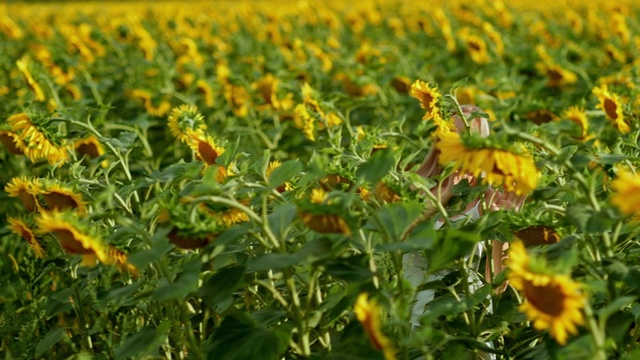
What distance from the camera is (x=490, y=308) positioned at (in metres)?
2.17

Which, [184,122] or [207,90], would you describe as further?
[207,90]

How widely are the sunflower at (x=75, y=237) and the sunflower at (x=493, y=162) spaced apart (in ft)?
1.99

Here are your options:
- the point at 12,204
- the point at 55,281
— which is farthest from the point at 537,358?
the point at 12,204

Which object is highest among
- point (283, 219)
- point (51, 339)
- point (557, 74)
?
point (283, 219)

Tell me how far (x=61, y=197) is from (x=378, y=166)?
737mm

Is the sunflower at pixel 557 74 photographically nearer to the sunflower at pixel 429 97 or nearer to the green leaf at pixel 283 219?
the sunflower at pixel 429 97

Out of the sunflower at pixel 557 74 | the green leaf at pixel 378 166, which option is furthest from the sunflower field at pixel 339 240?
the sunflower at pixel 557 74

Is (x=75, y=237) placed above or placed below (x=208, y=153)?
above

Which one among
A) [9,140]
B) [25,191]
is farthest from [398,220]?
[9,140]

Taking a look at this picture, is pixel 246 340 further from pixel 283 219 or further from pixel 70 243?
pixel 70 243

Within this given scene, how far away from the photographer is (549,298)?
1.40m

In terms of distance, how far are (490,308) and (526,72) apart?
3.38m

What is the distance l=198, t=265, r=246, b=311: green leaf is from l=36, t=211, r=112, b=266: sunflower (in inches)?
7.3

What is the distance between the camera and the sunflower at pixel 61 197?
2002mm
